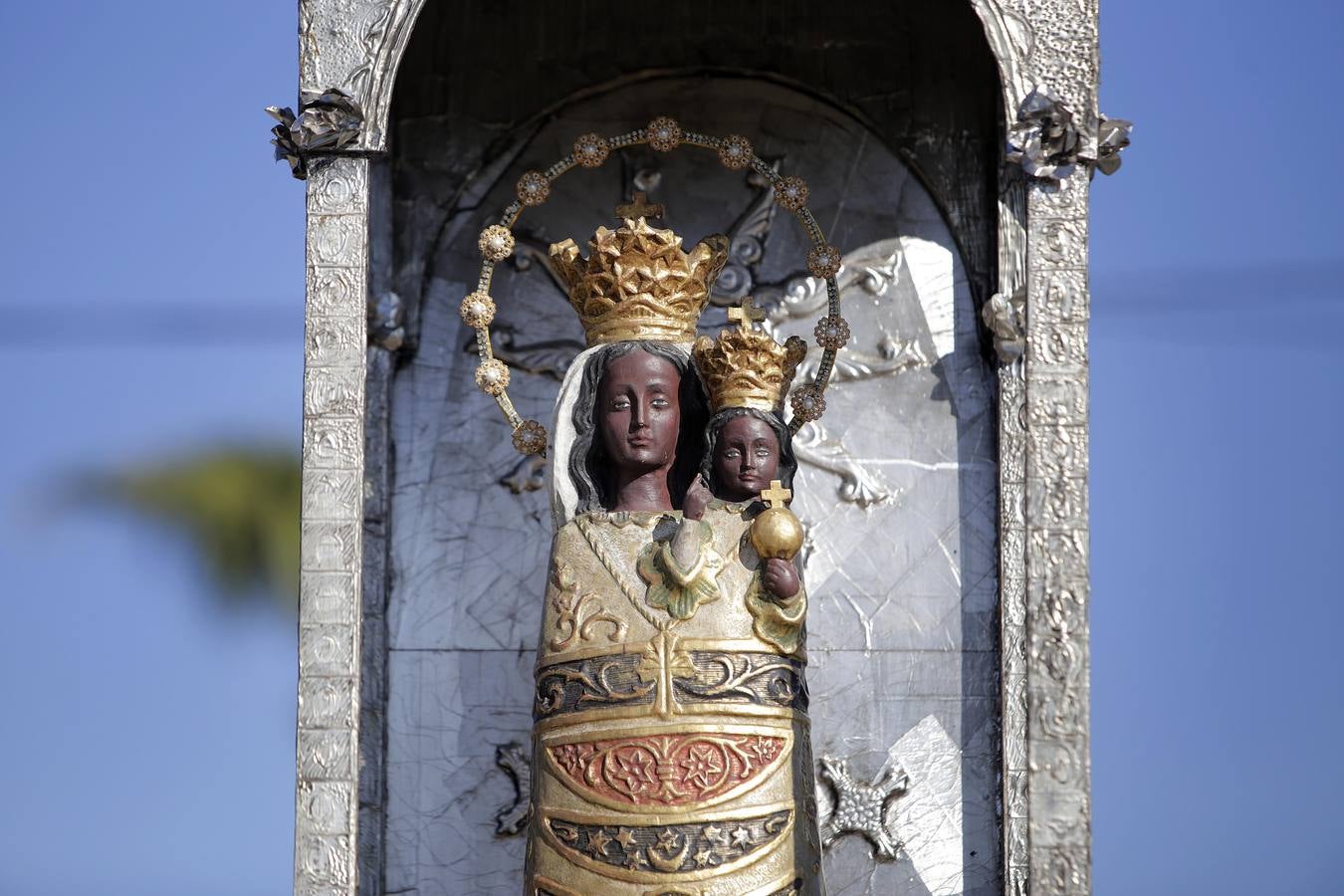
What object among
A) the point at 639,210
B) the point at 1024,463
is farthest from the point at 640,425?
the point at 1024,463

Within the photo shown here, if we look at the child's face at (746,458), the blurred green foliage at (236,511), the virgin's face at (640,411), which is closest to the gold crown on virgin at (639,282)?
the virgin's face at (640,411)

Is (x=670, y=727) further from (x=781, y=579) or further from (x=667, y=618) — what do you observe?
(x=781, y=579)

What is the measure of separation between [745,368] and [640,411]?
438 mm

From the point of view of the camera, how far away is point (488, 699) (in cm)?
1098

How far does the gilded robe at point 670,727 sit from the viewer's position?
9.15 meters

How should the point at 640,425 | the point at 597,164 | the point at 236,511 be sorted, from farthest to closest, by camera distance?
the point at 236,511 → the point at 597,164 → the point at 640,425

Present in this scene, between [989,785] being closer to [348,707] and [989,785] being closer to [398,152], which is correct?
[348,707]

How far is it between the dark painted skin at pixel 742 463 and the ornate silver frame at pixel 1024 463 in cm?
96

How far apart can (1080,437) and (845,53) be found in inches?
102

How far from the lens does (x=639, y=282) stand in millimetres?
10055

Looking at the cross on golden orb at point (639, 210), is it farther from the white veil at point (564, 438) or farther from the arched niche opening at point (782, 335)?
the arched niche opening at point (782, 335)

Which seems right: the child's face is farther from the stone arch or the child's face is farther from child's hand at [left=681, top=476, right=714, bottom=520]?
the stone arch

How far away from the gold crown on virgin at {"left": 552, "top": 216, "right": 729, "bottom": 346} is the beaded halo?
1.16 ft

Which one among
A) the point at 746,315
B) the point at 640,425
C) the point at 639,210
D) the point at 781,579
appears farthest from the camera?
the point at 639,210
